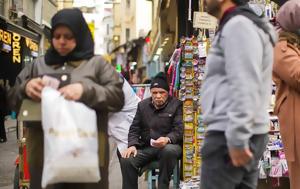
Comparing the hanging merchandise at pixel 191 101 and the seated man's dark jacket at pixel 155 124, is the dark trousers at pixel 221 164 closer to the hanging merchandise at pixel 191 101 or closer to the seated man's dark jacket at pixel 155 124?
the seated man's dark jacket at pixel 155 124

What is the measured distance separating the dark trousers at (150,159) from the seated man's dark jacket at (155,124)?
0.14 m

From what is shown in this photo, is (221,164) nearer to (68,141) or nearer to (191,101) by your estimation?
(68,141)

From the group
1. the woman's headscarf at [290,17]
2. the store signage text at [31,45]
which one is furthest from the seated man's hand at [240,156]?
the store signage text at [31,45]

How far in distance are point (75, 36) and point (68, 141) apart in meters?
0.68

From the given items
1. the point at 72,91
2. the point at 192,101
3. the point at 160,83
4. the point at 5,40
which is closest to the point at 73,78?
the point at 72,91

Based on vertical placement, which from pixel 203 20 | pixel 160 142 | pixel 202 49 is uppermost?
pixel 203 20

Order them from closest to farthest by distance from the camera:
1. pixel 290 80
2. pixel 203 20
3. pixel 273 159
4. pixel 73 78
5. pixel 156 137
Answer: pixel 73 78 → pixel 290 80 → pixel 273 159 → pixel 156 137 → pixel 203 20

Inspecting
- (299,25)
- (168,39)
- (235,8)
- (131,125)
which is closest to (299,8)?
(299,25)

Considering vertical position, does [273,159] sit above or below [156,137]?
below

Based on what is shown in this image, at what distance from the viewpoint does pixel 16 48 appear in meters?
14.2

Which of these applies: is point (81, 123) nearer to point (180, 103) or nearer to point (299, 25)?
point (299, 25)

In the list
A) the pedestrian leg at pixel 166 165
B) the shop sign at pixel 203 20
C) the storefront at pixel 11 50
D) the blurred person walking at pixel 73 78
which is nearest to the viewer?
the blurred person walking at pixel 73 78

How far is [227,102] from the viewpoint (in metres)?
2.62

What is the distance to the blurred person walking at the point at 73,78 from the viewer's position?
3006 mm
